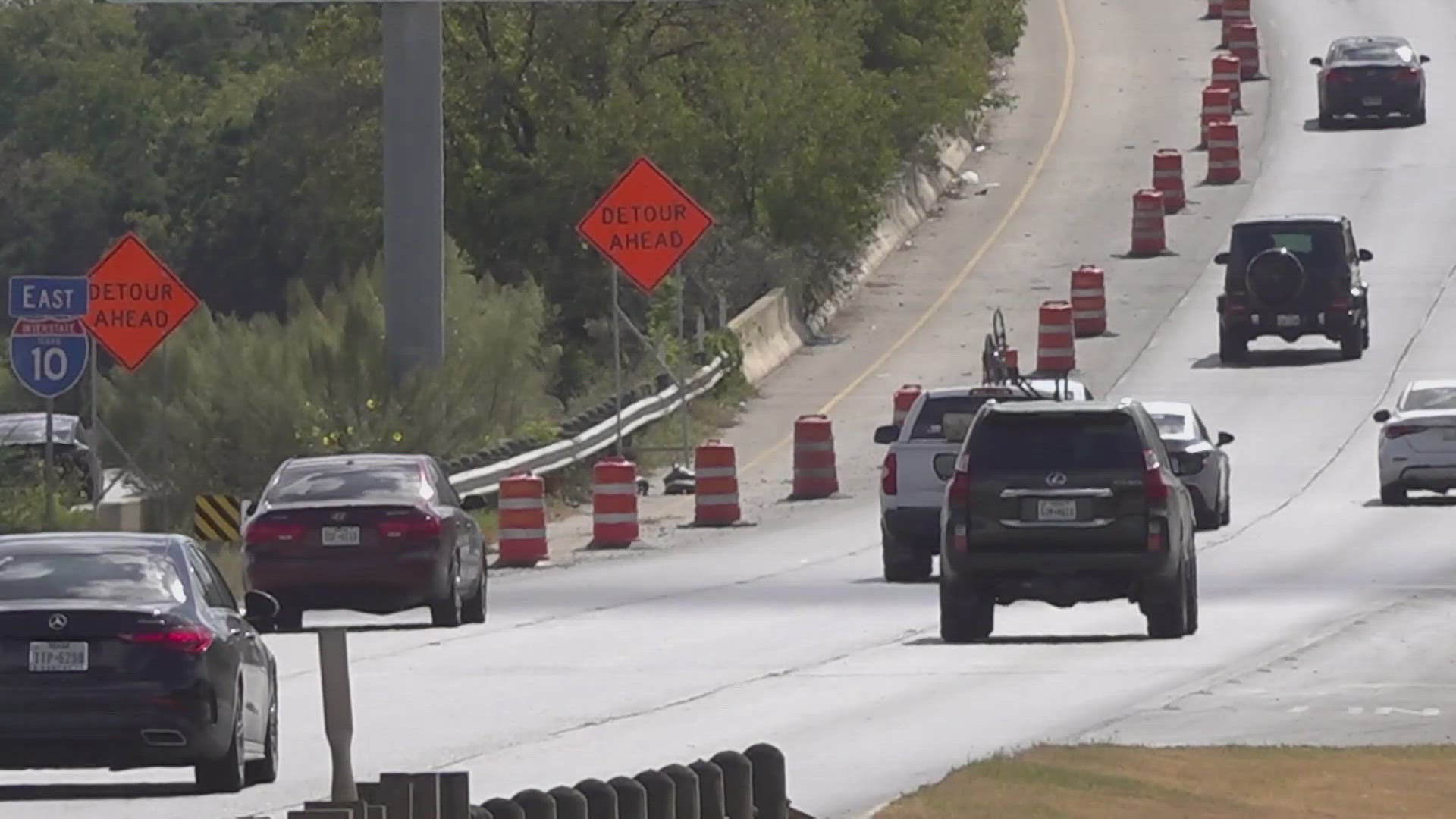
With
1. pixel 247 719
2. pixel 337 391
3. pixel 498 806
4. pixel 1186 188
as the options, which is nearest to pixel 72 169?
pixel 1186 188

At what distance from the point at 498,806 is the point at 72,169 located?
8831 cm

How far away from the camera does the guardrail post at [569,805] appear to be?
10250mm

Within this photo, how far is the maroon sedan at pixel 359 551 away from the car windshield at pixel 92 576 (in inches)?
355

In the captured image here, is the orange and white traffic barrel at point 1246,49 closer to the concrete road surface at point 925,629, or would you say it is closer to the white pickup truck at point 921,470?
the concrete road surface at point 925,629

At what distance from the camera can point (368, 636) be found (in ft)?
82.0

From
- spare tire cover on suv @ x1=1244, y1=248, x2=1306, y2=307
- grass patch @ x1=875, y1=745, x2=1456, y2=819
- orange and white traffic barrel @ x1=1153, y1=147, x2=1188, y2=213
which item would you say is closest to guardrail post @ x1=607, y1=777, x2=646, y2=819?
grass patch @ x1=875, y1=745, x2=1456, y2=819

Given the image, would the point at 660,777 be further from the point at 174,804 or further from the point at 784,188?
the point at 784,188

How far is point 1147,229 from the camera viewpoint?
57.7 meters

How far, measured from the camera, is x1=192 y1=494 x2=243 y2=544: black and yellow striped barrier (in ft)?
100

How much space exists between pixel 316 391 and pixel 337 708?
2597 centimetres

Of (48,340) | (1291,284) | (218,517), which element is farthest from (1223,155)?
(48,340)

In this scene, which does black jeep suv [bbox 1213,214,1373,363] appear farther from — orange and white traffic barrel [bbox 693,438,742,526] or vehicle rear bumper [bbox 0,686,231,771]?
vehicle rear bumper [bbox 0,686,231,771]

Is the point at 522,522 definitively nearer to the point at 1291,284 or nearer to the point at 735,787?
the point at 1291,284

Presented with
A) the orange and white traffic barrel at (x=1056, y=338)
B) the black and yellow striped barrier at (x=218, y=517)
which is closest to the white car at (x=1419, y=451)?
the orange and white traffic barrel at (x=1056, y=338)
